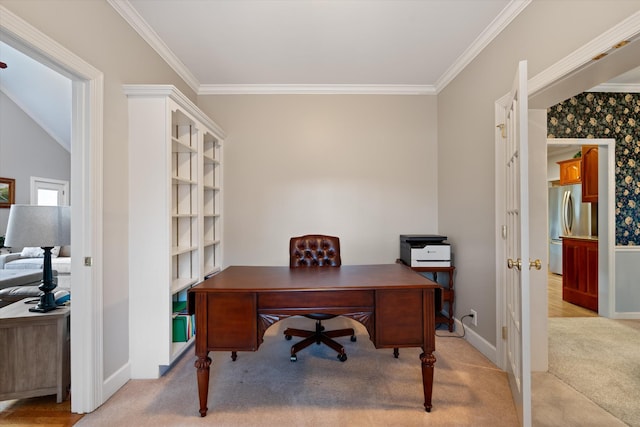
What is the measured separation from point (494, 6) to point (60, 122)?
6826 millimetres

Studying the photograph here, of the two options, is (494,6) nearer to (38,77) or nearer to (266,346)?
(266,346)

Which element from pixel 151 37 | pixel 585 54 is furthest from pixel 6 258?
pixel 585 54

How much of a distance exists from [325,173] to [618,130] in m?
3.37

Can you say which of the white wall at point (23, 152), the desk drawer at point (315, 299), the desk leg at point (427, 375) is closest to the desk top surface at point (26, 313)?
the desk drawer at point (315, 299)

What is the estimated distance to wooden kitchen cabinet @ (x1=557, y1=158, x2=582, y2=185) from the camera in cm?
470

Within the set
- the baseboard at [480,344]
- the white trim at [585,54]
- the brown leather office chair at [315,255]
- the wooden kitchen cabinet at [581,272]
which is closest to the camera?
the white trim at [585,54]

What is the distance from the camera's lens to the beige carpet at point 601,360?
183 cm

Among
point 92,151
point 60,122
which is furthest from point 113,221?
point 60,122

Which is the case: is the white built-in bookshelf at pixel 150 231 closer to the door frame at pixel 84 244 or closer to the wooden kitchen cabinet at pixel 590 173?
the door frame at pixel 84 244

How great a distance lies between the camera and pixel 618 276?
330 cm

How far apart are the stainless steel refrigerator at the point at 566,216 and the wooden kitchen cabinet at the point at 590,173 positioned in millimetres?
512

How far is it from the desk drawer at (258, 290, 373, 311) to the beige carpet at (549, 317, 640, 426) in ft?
5.43

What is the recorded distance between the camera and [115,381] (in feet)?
6.30

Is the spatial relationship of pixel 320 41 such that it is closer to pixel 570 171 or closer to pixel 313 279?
pixel 313 279
